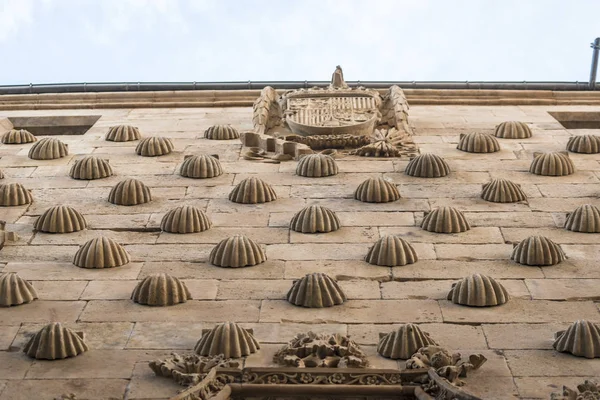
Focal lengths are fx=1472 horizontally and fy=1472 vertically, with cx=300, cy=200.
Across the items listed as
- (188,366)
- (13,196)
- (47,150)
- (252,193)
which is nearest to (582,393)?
(188,366)

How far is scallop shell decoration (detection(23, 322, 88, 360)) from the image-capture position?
21516 millimetres

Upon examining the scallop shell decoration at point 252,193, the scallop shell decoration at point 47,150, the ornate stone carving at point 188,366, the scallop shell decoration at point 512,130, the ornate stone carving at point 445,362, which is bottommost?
the ornate stone carving at point 188,366

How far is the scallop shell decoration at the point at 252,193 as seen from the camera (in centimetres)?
2938

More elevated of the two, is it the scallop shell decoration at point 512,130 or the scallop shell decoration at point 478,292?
the scallop shell decoration at point 512,130

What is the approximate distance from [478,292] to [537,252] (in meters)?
2.33

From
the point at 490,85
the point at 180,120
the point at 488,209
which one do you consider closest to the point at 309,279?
the point at 488,209

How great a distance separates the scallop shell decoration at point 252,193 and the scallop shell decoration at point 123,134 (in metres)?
6.60

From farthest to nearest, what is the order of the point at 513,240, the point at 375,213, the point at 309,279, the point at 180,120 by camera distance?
the point at 180,120 < the point at 375,213 < the point at 513,240 < the point at 309,279

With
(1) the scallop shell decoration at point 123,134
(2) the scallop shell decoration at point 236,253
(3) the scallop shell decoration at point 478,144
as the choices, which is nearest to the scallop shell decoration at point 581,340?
(2) the scallop shell decoration at point 236,253

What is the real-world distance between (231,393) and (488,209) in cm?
1023

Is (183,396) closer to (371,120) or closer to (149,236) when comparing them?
(149,236)

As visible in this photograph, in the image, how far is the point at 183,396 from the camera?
19.7 metres

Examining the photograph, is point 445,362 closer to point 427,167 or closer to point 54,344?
point 54,344
